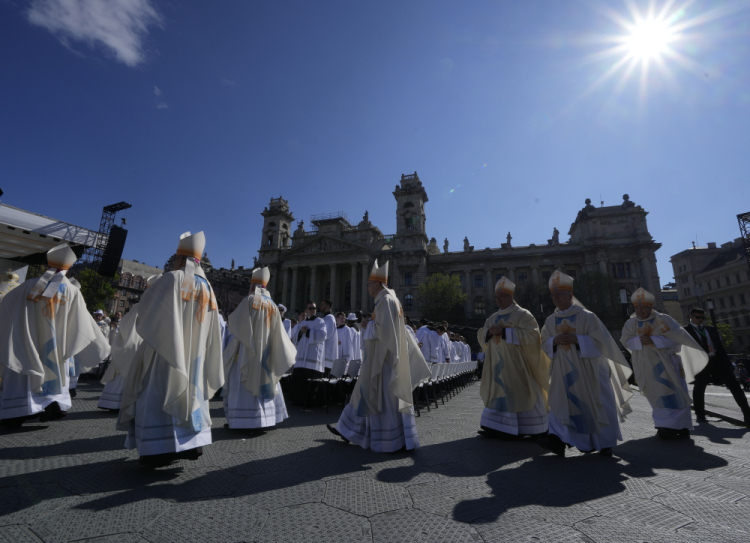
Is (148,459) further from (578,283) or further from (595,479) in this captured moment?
(578,283)

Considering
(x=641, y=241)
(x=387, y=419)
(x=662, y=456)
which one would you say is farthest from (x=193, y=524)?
Result: (x=641, y=241)

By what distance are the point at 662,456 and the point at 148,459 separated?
16.9 ft

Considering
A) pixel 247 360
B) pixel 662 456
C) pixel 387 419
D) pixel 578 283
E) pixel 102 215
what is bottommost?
pixel 662 456

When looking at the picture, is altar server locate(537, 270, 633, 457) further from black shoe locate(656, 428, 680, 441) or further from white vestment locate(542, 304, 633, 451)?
black shoe locate(656, 428, 680, 441)

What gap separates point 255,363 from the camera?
4.64 meters


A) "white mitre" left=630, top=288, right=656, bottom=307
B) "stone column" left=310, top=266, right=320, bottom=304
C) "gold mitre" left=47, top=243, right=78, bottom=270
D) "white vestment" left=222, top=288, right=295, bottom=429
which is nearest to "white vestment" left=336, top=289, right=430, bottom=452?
"white vestment" left=222, top=288, right=295, bottom=429

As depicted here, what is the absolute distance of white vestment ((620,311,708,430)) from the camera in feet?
15.5

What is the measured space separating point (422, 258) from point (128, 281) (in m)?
54.0

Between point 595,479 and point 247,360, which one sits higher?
point 247,360

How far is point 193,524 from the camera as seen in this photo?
6.59 ft

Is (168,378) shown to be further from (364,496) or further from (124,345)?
(364,496)

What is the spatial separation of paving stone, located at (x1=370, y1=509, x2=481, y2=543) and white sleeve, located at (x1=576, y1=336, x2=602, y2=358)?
2714mm

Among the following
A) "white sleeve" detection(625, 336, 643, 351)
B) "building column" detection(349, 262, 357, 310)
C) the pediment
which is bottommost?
"white sleeve" detection(625, 336, 643, 351)

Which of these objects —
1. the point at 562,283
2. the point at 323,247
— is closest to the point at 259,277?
the point at 562,283
